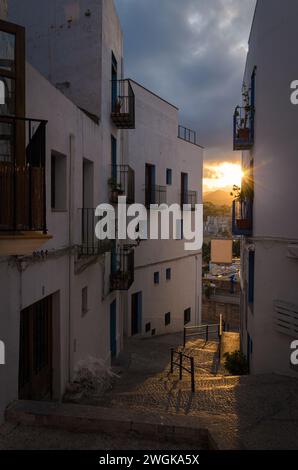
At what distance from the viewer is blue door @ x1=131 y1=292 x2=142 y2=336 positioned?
18328 millimetres

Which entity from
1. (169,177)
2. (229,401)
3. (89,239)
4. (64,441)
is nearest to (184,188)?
(169,177)

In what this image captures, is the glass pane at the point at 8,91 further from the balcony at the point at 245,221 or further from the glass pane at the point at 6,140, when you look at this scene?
the balcony at the point at 245,221

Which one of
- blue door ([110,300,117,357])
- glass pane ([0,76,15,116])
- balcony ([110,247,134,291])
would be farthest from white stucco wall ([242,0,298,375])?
glass pane ([0,76,15,116])

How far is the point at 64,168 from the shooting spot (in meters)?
8.43

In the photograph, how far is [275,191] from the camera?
33.9 ft

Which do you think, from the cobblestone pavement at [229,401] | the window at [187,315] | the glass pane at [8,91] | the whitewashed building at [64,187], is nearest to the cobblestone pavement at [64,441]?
the whitewashed building at [64,187]

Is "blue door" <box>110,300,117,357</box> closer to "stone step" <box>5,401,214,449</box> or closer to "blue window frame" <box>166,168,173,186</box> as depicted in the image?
"stone step" <box>5,401,214,449</box>

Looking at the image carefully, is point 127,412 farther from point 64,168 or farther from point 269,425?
point 64,168

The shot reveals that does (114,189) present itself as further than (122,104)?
No

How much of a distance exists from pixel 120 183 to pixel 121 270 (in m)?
2.74

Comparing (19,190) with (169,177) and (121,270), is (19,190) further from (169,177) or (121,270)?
(169,177)

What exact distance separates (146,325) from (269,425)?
514 inches

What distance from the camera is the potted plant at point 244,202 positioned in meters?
12.3
